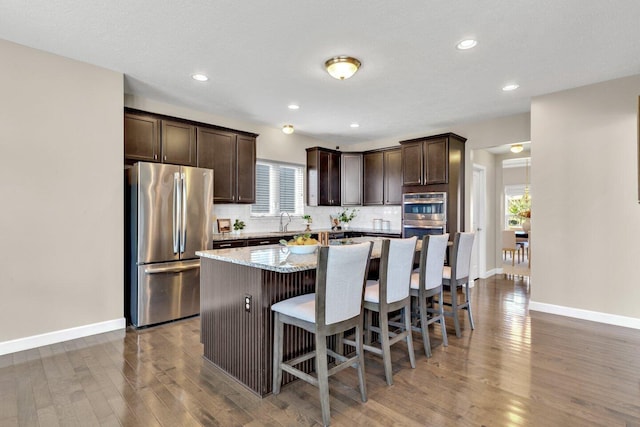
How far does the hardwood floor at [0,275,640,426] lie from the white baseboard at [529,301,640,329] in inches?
14.5

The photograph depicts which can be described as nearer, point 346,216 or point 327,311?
point 327,311

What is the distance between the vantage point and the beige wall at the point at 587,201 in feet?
12.1

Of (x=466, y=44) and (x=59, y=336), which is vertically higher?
(x=466, y=44)

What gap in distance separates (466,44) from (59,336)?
4.68 m

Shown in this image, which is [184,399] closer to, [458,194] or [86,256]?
[86,256]

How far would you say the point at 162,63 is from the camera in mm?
3307

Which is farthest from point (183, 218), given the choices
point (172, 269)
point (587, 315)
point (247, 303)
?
point (587, 315)

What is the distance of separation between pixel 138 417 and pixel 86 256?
80.3 inches

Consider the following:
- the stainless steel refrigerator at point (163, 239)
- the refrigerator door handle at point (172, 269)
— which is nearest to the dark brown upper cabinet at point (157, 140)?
the stainless steel refrigerator at point (163, 239)

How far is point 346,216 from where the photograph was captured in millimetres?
7164

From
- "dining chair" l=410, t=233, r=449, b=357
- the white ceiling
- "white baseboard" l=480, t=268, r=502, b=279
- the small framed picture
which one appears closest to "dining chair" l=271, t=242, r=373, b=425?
"dining chair" l=410, t=233, r=449, b=357

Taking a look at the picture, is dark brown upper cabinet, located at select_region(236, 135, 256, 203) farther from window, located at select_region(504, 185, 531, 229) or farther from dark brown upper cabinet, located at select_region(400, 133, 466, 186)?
window, located at select_region(504, 185, 531, 229)

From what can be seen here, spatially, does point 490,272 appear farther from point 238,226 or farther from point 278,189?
point 238,226

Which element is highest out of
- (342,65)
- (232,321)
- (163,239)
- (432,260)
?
(342,65)
